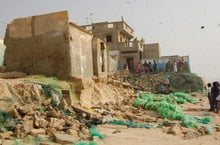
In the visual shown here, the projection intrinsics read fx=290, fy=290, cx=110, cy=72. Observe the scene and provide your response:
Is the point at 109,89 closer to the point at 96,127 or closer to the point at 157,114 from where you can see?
the point at 157,114

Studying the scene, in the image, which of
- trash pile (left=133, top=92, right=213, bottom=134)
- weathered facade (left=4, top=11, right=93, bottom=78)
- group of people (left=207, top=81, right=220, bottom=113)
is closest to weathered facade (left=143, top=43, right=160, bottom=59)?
trash pile (left=133, top=92, right=213, bottom=134)

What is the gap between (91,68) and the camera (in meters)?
14.7

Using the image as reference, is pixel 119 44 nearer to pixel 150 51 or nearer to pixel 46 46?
pixel 150 51

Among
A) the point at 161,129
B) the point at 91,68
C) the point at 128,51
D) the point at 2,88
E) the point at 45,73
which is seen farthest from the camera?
the point at 128,51

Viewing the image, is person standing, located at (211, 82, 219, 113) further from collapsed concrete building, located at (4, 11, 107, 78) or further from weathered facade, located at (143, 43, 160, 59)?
weathered facade, located at (143, 43, 160, 59)

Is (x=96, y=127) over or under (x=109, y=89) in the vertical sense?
under

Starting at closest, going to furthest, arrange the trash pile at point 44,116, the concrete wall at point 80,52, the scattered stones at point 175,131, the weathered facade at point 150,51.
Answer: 1. the trash pile at point 44,116
2. the scattered stones at point 175,131
3. the concrete wall at point 80,52
4. the weathered facade at point 150,51

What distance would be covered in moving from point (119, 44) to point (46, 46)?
20.9 meters

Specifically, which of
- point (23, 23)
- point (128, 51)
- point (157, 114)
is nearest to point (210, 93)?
point (157, 114)

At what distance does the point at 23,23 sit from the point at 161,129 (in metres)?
7.72

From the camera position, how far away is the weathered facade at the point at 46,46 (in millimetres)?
12070

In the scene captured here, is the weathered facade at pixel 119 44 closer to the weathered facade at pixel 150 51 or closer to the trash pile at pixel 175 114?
the weathered facade at pixel 150 51

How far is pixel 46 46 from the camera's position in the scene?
12438 millimetres

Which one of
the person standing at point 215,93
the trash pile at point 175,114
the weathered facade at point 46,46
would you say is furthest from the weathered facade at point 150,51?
the weathered facade at point 46,46
